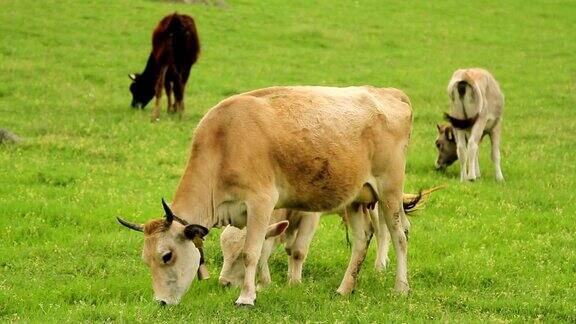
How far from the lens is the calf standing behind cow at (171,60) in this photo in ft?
75.4

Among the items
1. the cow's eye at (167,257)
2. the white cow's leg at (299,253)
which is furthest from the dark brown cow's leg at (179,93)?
the cow's eye at (167,257)

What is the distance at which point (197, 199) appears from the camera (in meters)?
9.00

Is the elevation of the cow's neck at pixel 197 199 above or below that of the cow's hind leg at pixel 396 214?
above

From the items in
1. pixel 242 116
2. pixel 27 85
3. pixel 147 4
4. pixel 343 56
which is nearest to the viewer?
pixel 242 116

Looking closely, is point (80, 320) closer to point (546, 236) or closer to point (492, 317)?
point (492, 317)

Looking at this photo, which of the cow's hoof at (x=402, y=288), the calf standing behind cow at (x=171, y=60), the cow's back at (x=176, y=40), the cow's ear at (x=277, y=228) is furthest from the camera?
the cow's back at (x=176, y=40)

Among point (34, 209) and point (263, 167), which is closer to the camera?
point (263, 167)

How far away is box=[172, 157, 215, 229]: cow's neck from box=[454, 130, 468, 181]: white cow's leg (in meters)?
9.33

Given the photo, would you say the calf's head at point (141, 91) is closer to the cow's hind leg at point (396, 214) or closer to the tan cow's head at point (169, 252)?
the cow's hind leg at point (396, 214)

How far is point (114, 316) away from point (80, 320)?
31 cm

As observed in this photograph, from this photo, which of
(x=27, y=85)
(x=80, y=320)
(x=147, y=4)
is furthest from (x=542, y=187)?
(x=147, y=4)

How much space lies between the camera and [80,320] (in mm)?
8664

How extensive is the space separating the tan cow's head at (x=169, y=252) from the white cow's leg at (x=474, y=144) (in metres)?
9.78

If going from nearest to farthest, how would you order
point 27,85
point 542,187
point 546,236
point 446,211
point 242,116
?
point 242,116 < point 546,236 < point 446,211 < point 542,187 < point 27,85
